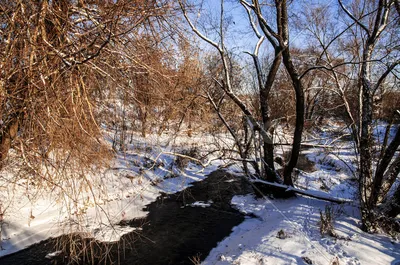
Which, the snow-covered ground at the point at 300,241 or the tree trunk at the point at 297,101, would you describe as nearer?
the snow-covered ground at the point at 300,241

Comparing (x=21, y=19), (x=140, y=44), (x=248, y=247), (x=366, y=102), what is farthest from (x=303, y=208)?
(x=21, y=19)

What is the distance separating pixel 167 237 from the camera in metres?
5.32

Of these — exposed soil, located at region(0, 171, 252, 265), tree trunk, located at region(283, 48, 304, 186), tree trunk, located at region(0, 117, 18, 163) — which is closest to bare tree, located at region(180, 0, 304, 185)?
tree trunk, located at region(283, 48, 304, 186)

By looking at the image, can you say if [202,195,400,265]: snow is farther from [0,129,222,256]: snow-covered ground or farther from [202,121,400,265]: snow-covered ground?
[0,129,222,256]: snow-covered ground

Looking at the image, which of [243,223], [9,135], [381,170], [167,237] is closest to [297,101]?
[381,170]

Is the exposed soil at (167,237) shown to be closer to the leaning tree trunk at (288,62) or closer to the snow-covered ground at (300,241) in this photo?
the snow-covered ground at (300,241)

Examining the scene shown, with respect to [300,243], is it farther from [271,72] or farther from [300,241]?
[271,72]

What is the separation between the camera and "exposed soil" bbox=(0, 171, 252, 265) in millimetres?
4488

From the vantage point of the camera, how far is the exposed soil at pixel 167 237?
14.7 feet

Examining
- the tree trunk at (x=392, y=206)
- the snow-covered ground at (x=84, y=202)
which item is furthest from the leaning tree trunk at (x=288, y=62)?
the snow-covered ground at (x=84, y=202)

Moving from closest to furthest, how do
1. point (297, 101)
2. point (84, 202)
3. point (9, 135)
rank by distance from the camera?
point (9, 135)
point (84, 202)
point (297, 101)

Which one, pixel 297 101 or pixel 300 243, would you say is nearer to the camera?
pixel 300 243

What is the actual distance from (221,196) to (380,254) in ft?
14.5

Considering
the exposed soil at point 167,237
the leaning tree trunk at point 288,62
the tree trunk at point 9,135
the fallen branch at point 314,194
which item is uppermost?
the leaning tree trunk at point 288,62
